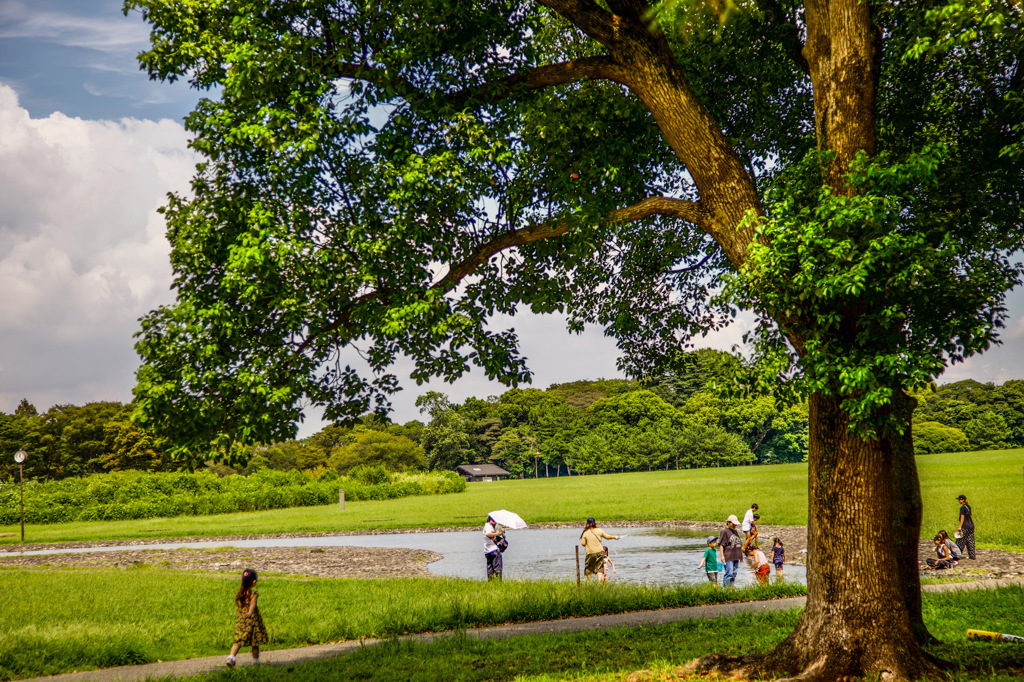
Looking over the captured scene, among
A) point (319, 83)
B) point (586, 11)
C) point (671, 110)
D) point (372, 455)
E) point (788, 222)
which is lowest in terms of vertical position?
point (372, 455)

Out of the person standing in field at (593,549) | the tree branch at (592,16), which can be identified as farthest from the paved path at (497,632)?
the tree branch at (592,16)

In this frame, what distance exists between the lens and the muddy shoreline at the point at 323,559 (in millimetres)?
21109

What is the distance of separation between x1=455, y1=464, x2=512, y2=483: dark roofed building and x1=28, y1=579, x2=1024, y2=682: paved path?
105310 mm

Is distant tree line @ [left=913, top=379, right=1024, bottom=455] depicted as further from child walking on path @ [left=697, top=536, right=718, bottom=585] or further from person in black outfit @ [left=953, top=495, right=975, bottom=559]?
child walking on path @ [left=697, top=536, right=718, bottom=585]

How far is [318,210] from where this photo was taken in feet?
31.8

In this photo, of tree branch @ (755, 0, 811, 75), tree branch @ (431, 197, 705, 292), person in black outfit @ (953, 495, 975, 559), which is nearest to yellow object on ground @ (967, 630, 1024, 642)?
tree branch @ (431, 197, 705, 292)

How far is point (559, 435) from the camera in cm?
12056

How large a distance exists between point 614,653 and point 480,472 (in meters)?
111

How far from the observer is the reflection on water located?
73.7 ft

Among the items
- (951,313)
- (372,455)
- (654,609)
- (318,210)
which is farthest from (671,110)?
(372,455)

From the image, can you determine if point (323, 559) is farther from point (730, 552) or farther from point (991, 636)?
point (991, 636)

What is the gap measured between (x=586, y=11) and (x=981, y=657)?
357 inches

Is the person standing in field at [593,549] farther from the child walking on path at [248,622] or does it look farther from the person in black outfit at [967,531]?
the person in black outfit at [967,531]

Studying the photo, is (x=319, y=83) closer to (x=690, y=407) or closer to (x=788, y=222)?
(x=788, y=222)
